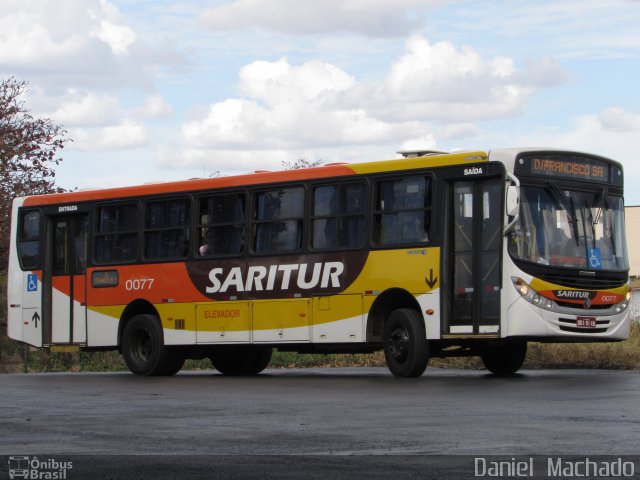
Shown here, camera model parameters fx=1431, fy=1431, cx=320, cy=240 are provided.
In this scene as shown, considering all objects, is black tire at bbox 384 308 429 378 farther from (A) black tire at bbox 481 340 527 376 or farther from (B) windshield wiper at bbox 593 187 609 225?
(B) windshield wiper at bbox 593 187 609 225

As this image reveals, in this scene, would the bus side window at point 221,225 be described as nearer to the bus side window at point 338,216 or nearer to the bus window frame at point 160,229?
the bus window frame at point 160,229

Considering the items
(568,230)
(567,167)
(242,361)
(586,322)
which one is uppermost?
(567,167)

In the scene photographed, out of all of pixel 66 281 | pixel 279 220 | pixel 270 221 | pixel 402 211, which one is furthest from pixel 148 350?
pixel 402 211

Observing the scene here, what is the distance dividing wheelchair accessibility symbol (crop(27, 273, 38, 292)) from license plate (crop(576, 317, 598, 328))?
1005cm

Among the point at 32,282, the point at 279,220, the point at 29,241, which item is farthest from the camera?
the point at 29,241

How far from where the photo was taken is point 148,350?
76.0ft

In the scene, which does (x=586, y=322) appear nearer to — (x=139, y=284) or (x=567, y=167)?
(x=567, y=167)

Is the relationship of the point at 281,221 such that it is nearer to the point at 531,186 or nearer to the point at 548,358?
the point at 531,186

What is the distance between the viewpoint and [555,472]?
8.60 m

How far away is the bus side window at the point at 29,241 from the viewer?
24.8 m

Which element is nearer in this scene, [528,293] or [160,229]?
[528,293]

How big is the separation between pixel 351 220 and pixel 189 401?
560 centimetres

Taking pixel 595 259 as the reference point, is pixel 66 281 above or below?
below

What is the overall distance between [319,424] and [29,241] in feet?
45.2
